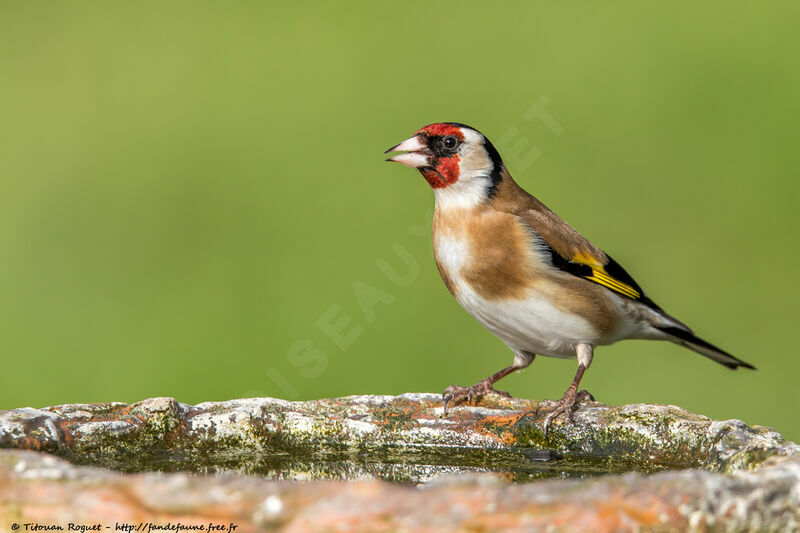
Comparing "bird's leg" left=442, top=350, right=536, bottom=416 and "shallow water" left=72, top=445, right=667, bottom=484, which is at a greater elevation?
"bird's leg" left=442, top=350, right=536, bottom=416

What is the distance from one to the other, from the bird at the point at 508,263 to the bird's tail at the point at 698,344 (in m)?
0.26

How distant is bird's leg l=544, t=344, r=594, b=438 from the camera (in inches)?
159

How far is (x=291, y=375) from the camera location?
7.42m

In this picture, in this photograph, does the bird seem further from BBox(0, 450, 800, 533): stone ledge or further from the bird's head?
BBox(0, 450, 800, 533): stone ledge

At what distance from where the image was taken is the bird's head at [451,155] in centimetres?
479

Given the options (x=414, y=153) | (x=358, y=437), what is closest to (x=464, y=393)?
(x=358, y=437)

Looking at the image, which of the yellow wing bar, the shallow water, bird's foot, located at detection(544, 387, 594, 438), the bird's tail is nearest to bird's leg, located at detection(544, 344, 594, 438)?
bird's foot, located at detection(544, 387, 594, 438)

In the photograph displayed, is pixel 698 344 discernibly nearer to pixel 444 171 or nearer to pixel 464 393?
pixel 464 393

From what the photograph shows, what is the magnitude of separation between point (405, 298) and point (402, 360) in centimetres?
94

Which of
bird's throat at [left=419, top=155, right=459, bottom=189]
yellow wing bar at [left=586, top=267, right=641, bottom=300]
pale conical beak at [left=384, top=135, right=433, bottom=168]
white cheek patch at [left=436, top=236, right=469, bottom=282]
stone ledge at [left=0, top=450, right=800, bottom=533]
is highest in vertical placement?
pale conical beak at [left=384, top=135, right=433, bottom=168]

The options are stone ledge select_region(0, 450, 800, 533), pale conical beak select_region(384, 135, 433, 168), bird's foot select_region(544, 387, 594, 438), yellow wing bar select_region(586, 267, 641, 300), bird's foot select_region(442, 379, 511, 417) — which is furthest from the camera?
yellow wing bar select_region(586, 267, 641, 300)

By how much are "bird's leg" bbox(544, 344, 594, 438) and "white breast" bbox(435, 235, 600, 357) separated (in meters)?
0.05

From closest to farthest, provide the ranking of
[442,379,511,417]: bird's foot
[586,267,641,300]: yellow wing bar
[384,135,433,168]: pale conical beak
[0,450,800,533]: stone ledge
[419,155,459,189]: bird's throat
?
[0,450,800,533]: stone ledge, [442,379,511,417]: bird's foot, [384,135,433,168]: pale conical beak, [419,155,459,189]: bird's throat, [586,267,641,300]: yellow wing bar

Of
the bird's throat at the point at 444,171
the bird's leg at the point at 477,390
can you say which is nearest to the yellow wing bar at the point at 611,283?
the bird's leg at the point at 477,390
